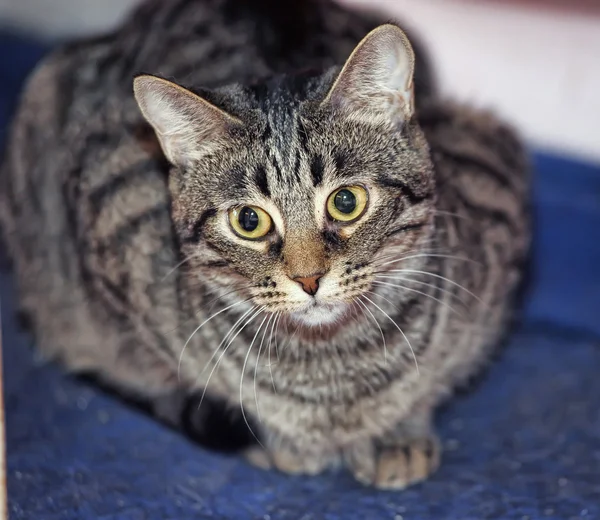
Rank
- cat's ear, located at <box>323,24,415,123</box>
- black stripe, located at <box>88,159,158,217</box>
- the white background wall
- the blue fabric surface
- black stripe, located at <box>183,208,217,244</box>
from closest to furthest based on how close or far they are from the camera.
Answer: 1. cat's ear, located at <box>323,24,415,123</box>
2. black stripe, located at <box>183,208,217,244</box>
3. the blue fabric surface
4. black stripe, located at <box>88,159,158,217</box>
5. the white background wall

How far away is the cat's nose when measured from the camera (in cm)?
119

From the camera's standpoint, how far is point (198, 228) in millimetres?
1288

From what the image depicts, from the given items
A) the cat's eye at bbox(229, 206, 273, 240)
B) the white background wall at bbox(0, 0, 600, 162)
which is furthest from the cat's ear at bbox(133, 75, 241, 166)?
the white background wall at bbox(0, 0, 600, 162)

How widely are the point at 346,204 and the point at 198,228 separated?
0.23 m

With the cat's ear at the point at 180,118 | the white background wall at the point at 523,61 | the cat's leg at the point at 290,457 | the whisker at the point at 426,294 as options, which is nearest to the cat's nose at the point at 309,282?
the whisker at the point at 426,294

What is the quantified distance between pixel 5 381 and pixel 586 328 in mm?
1202

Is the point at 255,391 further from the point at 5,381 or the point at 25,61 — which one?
the point at 25,61

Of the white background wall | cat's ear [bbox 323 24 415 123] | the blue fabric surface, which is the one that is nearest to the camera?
cat's ear [bbox 323 24 415 123]

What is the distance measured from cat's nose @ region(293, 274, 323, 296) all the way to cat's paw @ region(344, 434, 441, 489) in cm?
39

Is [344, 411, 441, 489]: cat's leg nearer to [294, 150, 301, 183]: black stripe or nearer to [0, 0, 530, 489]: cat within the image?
[0, 0, 530, 489]: cat

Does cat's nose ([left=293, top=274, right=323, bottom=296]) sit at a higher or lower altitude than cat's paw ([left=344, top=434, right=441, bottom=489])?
higher

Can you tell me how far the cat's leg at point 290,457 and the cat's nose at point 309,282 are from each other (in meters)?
0.39

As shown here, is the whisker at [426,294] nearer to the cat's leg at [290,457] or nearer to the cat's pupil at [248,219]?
the cat's pupil at [248,219]

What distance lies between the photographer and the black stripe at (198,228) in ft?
4.16
